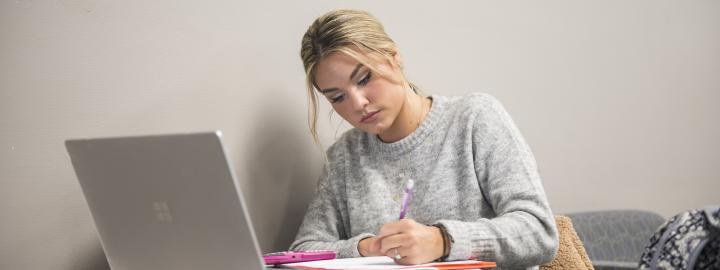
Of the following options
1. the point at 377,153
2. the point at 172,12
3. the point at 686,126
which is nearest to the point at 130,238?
the point at 172,12

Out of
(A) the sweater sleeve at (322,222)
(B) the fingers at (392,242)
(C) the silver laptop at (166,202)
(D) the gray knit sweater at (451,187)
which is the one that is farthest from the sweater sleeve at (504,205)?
(C) the silver laptop at (166,202)

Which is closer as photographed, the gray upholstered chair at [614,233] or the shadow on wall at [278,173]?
the shadow on wall at [278,173]

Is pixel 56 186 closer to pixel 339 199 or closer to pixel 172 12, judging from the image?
pixel 172 12

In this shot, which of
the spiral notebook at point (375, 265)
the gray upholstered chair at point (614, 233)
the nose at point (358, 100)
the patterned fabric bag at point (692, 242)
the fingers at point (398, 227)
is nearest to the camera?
the patterned fabric bag at point (692, 242)

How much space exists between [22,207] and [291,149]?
67cm

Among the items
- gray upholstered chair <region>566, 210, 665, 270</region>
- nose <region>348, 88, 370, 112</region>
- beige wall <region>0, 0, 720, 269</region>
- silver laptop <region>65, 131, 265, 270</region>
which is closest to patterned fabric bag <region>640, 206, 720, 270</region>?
silver laptop <region>65, 131, 265, 270</region>

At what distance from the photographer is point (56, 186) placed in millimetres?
1517

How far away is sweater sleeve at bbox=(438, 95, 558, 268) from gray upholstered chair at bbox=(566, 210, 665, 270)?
27.1 inches

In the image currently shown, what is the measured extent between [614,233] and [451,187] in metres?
0.81

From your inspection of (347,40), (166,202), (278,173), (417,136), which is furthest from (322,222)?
(166,202)

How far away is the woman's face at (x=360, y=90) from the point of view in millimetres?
1652

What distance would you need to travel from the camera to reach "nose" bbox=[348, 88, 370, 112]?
1651mm

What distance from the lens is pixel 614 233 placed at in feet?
7.61

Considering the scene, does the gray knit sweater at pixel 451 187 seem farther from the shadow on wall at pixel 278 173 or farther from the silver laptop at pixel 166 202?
the silver laptop at pixel 166 202
